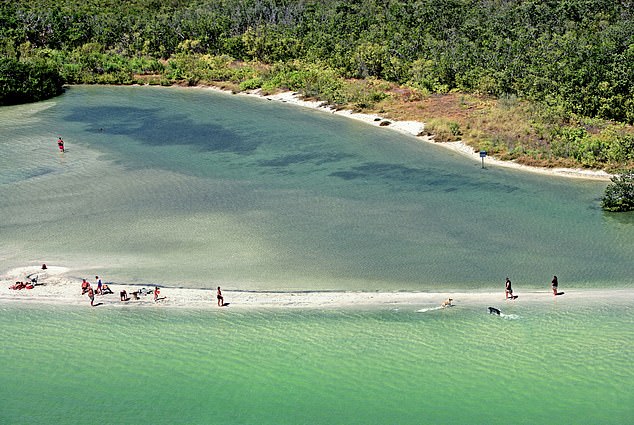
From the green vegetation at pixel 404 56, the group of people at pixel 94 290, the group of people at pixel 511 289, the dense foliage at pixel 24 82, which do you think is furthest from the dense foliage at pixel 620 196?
the dense foliage at pixel 24 82

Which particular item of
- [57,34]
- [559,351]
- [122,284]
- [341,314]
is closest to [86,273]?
[122,284]

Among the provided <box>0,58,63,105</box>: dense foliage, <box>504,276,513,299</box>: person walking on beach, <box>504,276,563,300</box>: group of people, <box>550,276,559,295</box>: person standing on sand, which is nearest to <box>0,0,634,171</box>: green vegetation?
<box>0,58,63,105</box>: dense foliage

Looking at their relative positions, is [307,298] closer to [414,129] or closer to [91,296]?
→ [91,296]

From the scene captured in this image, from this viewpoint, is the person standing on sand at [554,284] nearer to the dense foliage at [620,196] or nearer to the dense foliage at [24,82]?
the dense foliage at [620,196]

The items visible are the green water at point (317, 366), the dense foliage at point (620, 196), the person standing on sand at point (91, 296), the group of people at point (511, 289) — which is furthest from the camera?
the dense foliage at point (620, 196)

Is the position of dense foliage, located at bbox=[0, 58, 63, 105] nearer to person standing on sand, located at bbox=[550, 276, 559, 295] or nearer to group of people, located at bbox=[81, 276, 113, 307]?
group of people, located at bbox=[81, 276, 113, 307]

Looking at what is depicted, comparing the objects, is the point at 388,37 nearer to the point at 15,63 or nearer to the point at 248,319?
the point at 15,63

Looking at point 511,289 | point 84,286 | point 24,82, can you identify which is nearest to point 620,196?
point 511,289
